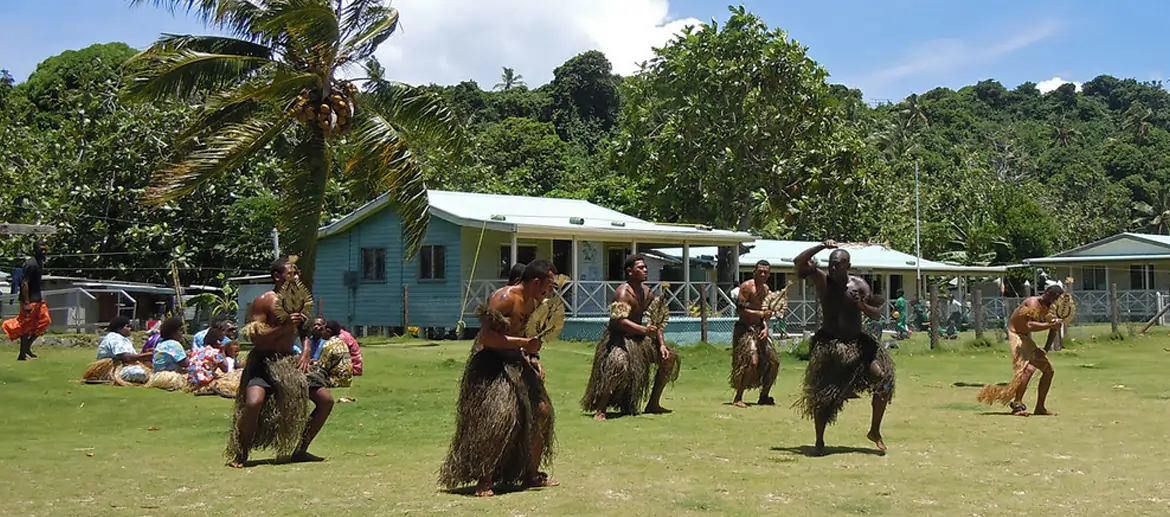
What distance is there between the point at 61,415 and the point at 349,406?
10.1 ft

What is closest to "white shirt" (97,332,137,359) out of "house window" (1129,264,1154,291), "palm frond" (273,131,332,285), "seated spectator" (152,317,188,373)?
"seated spectator" (152,317,188,373)

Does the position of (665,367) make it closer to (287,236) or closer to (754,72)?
(287,236)

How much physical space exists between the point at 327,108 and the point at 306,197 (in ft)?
4.94

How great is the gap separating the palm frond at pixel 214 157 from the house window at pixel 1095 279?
115ft

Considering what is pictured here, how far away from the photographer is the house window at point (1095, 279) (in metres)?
43.1

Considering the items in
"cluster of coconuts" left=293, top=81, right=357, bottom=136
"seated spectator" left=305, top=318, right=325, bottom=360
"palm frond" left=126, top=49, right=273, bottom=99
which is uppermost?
"palm frond" left=126, top=49, right=273, bottom=99

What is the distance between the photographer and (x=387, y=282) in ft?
97.2

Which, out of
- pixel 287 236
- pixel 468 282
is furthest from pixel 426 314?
pixel 287 236

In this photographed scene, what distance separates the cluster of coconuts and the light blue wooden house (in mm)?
7198

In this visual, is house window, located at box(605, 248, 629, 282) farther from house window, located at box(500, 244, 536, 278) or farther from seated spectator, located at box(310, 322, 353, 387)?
seated spectator, located at box(310, 322, 353, 387)

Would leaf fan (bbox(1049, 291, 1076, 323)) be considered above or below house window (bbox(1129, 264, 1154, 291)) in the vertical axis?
below

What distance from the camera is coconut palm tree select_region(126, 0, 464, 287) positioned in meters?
17.2

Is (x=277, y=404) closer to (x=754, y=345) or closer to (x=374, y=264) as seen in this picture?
(x=754, y=345)

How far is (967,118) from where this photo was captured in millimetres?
84188
